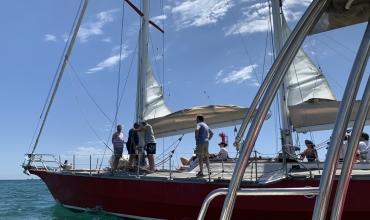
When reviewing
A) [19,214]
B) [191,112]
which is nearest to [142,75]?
[191,112]

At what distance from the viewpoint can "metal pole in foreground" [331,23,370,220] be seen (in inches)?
65.8

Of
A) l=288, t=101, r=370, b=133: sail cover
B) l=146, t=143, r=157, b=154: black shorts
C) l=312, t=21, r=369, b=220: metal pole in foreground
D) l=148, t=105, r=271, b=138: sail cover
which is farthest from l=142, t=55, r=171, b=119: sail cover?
l=312, t=21, r=369, b=220: metal pole in foreground

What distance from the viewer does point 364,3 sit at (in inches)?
80.4

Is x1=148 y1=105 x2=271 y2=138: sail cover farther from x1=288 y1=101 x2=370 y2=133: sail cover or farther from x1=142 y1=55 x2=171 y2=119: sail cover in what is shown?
x1=142 y1=55 x2=171 y2=119: sail cover

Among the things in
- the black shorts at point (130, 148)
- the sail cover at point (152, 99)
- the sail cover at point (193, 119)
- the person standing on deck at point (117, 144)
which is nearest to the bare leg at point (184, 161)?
the sail cover at point (152, 99)

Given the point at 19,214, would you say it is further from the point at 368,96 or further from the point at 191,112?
the point at 368,96

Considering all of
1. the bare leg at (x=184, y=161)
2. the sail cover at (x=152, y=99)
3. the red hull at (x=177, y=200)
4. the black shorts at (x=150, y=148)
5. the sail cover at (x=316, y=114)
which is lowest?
the red hull at (x=177, y=200)

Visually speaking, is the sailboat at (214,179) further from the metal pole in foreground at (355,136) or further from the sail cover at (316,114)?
the metal pole in foreground at (355,136)

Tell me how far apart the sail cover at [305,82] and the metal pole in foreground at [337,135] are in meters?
10.8

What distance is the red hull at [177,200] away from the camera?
6691 millimetres

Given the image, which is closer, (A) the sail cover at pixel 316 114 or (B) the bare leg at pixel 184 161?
(A) the sail cover at pixel 316 114

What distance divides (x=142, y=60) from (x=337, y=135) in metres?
13.2

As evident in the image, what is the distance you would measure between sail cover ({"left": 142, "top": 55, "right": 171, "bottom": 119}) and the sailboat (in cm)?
4

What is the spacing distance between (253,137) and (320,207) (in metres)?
0.51
